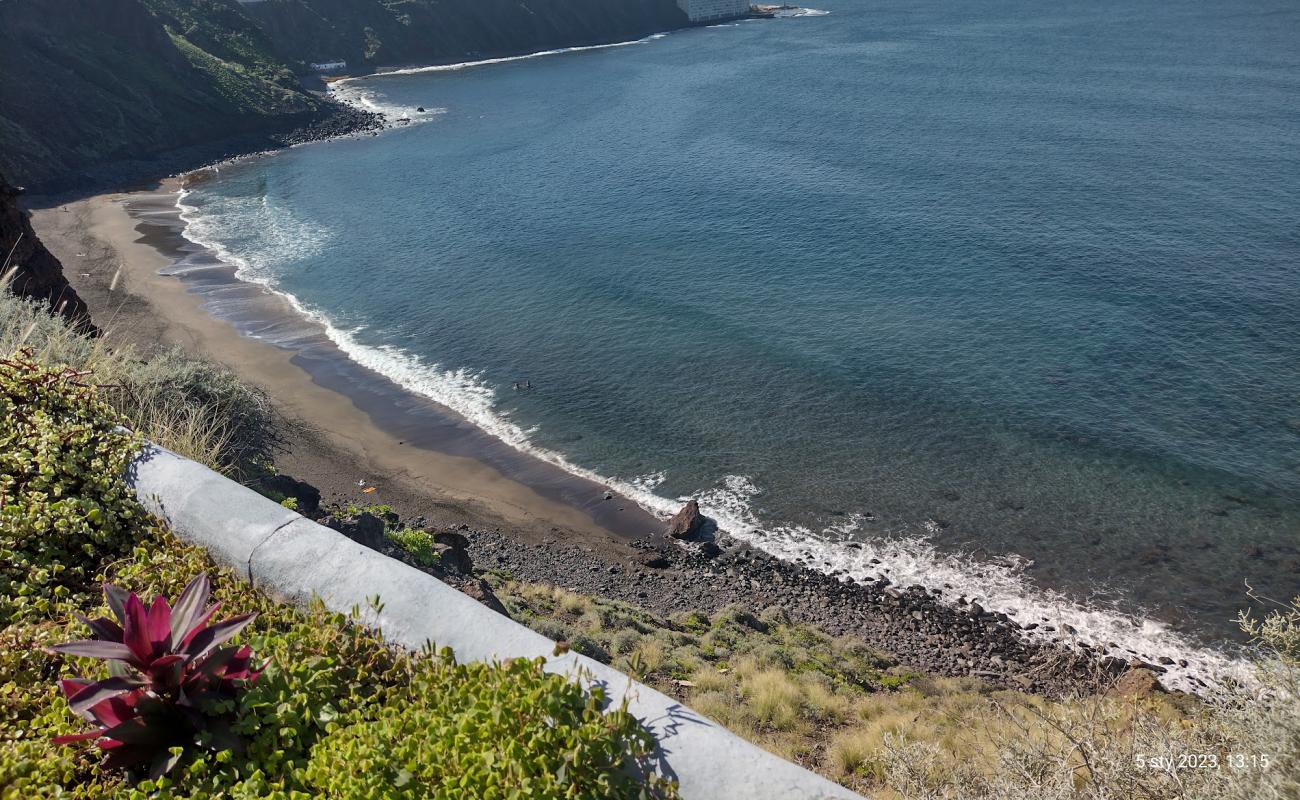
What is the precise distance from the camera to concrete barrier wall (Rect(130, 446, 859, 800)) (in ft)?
12.2

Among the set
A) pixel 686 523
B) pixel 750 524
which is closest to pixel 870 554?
pixel 750 524

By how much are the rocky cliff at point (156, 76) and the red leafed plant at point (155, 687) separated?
2386 inches

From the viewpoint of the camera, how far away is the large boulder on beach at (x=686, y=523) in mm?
23203

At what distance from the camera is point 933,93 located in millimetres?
70625

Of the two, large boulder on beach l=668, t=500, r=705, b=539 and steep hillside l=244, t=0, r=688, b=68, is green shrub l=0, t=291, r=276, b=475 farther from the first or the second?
steep hillside l=244, t=0, r=688, b=68

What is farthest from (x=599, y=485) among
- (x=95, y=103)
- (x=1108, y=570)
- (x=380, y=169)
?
(x=95, y=103)

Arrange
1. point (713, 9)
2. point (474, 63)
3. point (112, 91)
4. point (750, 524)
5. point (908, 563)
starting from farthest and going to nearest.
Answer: point (713, 9), point (474, 63), point (112, 91), point (750, 524), point (908, 563)

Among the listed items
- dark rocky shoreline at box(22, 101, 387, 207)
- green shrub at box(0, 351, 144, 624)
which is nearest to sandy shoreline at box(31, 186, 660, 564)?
green shrub at box(0, 351, 144, 624)

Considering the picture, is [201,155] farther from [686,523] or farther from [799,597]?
[799,597]

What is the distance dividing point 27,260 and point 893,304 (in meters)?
29.9

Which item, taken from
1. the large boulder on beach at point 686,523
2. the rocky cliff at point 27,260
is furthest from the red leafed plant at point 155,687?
the large boulder on beach at point 686,523

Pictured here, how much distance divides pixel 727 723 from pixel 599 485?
49.1ft

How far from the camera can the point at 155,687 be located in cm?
408

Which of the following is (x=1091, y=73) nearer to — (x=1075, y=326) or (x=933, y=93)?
(x=933, y=93)
